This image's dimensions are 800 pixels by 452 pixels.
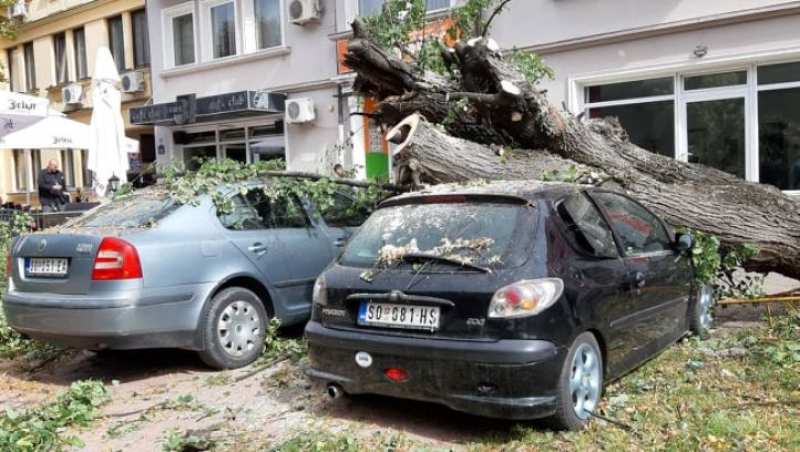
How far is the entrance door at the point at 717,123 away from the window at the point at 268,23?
901cm

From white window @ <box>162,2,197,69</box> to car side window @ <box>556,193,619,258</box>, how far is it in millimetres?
14991

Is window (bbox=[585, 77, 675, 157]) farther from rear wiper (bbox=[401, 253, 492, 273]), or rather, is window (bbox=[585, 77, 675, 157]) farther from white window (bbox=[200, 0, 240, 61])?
white window (bbox=[200, 0, 240, 61])

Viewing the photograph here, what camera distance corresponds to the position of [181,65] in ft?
58.5

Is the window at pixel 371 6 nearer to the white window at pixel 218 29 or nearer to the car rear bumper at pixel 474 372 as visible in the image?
the white window at pixel 218 29

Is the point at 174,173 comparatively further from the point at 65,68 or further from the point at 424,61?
the point at 65,68

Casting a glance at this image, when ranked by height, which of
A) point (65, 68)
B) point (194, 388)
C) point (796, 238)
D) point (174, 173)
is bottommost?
point (194, 388)

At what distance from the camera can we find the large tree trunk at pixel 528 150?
6.27 meters

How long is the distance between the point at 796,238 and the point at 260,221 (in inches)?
189

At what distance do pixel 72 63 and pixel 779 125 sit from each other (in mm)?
19694

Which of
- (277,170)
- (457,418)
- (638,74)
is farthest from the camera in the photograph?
(638,74)

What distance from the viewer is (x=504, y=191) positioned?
4.45 meters

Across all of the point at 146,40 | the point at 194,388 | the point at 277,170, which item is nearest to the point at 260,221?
the point at 277,170

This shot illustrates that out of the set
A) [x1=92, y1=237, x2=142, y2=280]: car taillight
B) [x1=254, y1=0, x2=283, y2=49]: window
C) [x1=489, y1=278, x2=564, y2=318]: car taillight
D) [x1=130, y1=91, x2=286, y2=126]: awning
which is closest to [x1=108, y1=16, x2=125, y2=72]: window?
[x1=130, y1=91, x2=286, y2=126]: awning

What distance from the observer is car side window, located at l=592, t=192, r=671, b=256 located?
16.0 feet
